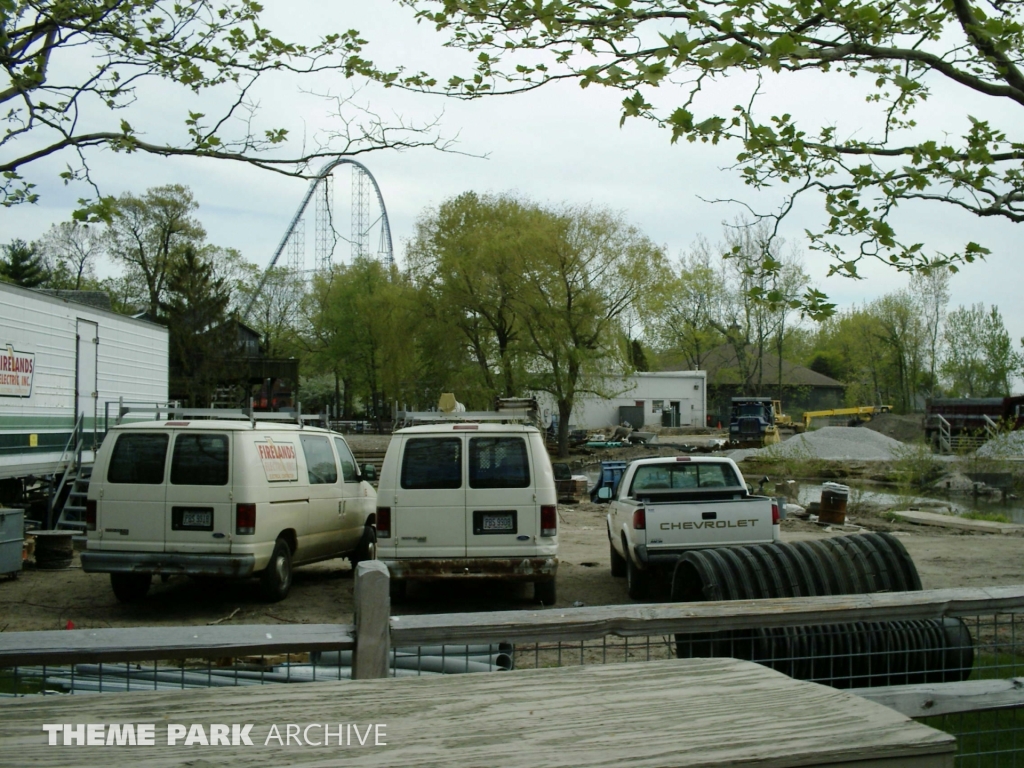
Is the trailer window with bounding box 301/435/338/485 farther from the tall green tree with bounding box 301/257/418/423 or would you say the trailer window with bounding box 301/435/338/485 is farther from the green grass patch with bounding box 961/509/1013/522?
the tall green tree with bounding box 301/257/418/423

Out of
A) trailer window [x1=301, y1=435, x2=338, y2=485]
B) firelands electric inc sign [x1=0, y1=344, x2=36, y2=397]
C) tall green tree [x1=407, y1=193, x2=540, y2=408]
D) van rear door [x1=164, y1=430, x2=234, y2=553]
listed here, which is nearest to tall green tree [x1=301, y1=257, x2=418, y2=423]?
tall green tree [x1=407, y1=193, x2=540, y2=408]

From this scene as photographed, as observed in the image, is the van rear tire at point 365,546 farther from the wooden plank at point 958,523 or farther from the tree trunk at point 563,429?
the tree trunk at point 563,429

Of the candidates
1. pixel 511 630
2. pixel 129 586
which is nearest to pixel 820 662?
pixel 511 630

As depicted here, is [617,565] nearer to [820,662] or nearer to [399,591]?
[399,591]

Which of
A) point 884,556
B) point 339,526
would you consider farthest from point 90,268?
point 884,556

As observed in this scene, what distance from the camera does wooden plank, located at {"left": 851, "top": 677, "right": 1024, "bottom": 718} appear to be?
3.94m

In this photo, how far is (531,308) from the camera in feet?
144

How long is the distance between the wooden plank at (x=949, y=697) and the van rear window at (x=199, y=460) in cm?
835

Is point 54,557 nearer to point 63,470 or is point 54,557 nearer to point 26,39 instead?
point 63,470

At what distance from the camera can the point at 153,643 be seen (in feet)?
9.61

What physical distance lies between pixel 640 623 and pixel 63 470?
1528cm

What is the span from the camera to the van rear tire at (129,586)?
11.3m

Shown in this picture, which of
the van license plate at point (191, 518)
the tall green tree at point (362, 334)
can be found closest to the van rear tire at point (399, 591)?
the van license plate at point (191, 518)

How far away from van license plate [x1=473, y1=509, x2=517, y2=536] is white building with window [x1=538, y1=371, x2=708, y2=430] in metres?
60.0
